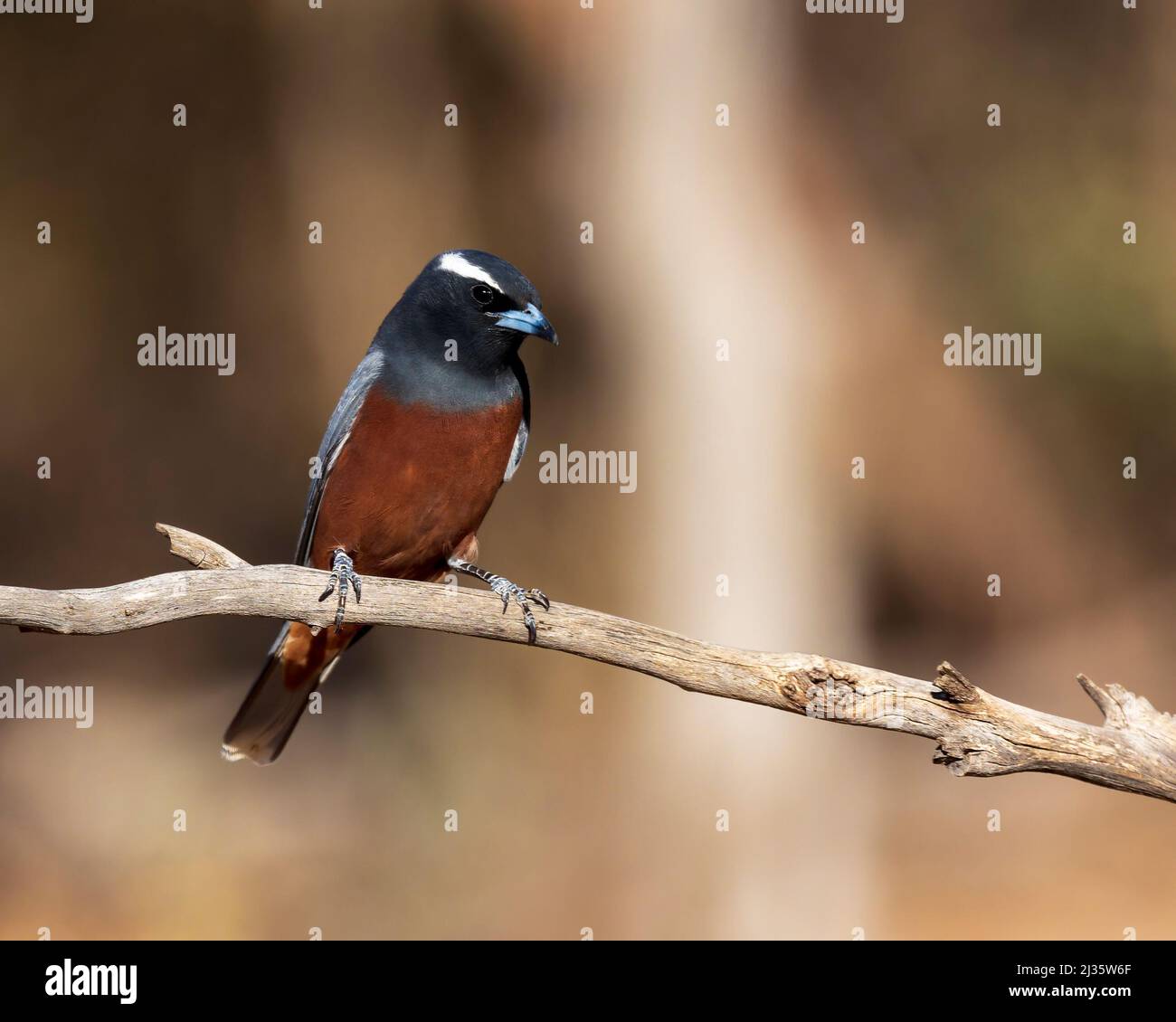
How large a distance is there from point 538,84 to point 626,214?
222 cm

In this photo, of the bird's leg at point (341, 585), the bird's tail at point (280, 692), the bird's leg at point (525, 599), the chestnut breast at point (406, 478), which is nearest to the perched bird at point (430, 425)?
the chestnut breast at point (406, 478)

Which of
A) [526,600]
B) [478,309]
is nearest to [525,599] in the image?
[526,600]

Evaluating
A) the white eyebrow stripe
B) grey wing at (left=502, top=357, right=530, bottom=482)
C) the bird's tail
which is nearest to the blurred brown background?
grey wing at (left=502, top=357, right=530, bottom=482)

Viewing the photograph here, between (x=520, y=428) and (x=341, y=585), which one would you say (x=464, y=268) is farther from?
(x=341, y=585)

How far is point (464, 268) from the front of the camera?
6.12 meters

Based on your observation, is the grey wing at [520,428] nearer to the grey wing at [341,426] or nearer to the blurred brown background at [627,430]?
the grey wing at [341,426]

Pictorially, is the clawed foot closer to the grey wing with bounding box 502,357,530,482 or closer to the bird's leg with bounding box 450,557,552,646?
the bird's leg with bounding box 450,557,552,646

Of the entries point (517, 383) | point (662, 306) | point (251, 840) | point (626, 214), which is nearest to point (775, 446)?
point (662, 306)

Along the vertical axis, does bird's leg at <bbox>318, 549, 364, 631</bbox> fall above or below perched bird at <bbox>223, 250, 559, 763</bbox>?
below

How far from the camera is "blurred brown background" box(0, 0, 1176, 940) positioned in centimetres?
1048

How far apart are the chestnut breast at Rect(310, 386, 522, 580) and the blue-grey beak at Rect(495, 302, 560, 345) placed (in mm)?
446

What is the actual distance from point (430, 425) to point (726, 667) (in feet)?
6.79

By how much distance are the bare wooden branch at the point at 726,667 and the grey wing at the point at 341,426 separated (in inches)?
52.1

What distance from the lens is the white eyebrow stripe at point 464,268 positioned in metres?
5.98
